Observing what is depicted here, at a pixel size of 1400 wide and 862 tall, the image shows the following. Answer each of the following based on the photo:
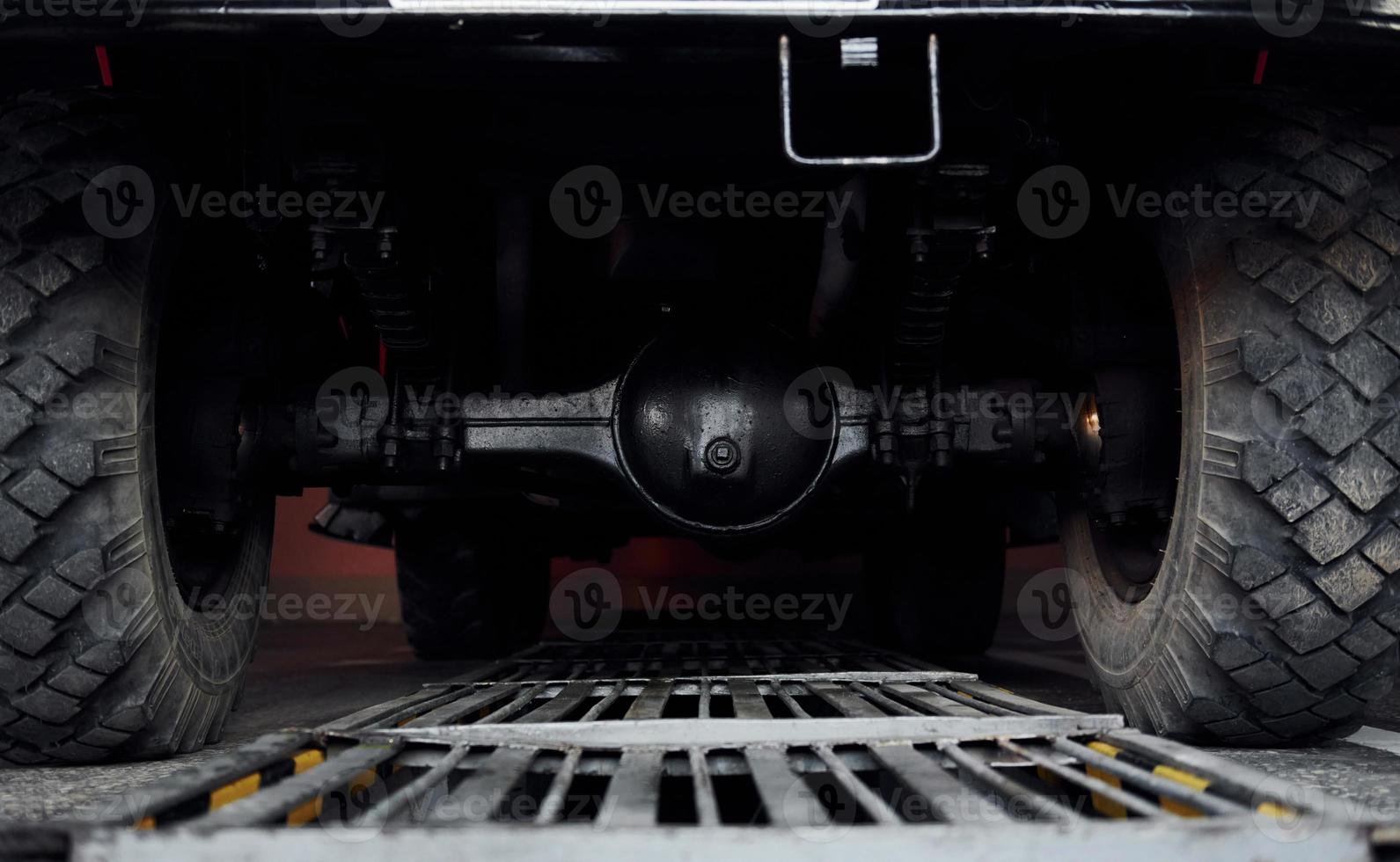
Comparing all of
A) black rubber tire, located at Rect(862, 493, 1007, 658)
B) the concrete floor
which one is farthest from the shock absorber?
black rubber tire, located at Rect(862, 493, 1007, 658)

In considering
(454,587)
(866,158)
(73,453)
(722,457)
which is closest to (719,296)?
(722,457)

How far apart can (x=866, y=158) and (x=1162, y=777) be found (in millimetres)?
641

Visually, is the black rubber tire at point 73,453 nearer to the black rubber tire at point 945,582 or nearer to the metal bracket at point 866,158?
the metal bracket at point 866,158

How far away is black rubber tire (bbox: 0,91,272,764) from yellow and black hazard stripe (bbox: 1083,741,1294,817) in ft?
3.77

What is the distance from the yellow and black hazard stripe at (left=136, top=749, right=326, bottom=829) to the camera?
85cm

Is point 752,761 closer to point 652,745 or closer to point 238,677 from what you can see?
point 652,745

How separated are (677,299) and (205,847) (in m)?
1.24

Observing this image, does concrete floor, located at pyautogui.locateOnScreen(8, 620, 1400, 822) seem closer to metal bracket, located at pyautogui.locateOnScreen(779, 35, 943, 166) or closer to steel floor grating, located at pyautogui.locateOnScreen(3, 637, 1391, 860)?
steel floor grating, located at pyautogui.locateOnScreen(3, 637, 1391, 860)

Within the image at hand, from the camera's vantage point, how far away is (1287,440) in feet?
4.41

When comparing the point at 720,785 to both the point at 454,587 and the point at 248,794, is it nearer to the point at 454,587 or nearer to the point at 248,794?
the point at 248,794

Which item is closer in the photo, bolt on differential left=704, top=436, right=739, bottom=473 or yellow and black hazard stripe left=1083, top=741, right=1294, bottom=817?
yellow and black hazard stripe left=1083, top=741, right=1294, bottom=817

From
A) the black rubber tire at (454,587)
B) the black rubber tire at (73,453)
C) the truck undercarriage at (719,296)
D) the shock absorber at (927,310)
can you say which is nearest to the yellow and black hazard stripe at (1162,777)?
the truck undercarriage at (719,296)

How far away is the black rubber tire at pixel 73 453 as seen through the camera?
4.40 ft

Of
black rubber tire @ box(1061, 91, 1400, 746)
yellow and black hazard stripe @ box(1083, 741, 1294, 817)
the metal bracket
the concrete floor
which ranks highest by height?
the metal bracket
